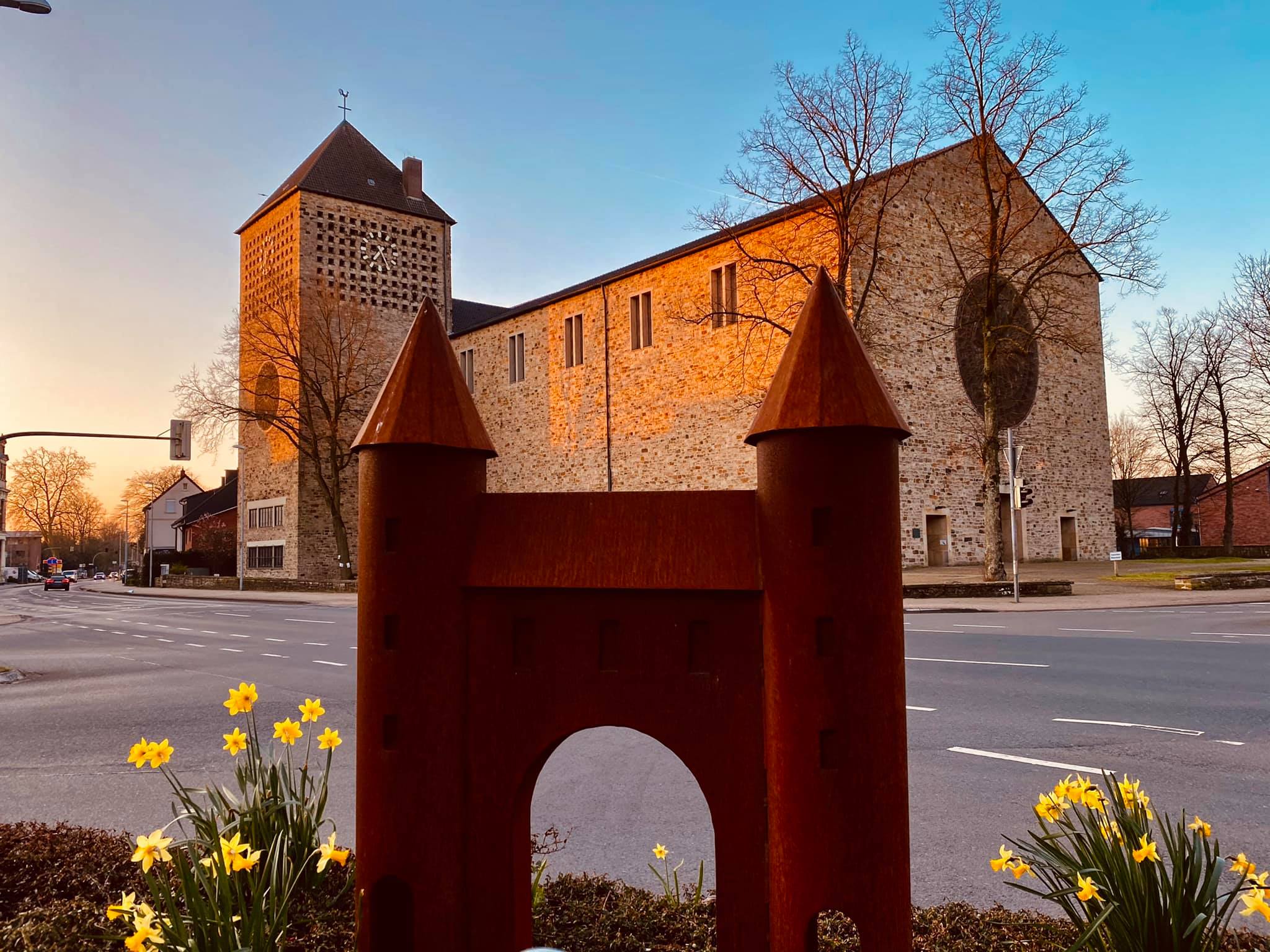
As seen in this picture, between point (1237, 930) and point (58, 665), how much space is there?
17217 mm

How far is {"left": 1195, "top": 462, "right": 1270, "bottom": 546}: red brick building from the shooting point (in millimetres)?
56219

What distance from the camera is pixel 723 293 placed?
36312mm

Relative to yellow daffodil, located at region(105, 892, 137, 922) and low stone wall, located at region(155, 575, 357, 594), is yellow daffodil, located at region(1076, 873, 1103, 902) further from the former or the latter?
low stone wall, located at region(155, 575, 357, 594)

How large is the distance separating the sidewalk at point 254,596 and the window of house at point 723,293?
17670mm

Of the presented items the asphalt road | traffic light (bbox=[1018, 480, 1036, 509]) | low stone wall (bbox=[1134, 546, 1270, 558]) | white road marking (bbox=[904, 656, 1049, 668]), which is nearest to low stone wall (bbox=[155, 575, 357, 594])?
the asphalt road

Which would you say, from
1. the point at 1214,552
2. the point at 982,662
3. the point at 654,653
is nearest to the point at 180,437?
the point at 982,662

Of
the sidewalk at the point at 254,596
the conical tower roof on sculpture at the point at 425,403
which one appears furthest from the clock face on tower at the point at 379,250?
the conical tower roof on sculpture at the point at 425,403

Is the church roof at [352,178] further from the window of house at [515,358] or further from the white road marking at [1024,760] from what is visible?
the white road marking at [1024,760]

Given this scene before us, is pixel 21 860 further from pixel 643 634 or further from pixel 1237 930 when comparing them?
pixel 1237 930

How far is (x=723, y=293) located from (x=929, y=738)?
3008 cm

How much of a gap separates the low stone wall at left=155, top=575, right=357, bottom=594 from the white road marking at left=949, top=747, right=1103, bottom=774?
33675 mm

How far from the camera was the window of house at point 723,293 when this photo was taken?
35.8m

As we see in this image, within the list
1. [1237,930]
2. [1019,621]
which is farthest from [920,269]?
[1237,930]

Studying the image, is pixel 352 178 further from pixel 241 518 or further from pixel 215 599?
pixel 215 599
